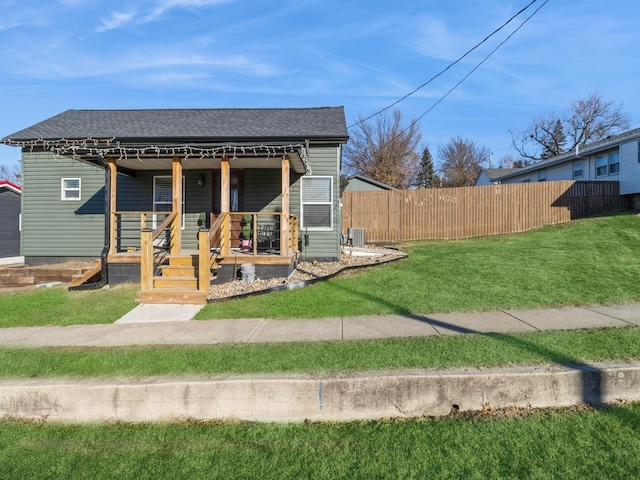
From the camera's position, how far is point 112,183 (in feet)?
28.9

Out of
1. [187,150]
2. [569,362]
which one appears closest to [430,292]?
[569,362]

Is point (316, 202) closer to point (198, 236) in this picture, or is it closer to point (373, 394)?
A: point (198, 236)

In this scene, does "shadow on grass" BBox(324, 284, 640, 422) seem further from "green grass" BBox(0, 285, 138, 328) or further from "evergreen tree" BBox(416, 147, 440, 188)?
"evergreen tree" BBox(416, 147, 440, 188)

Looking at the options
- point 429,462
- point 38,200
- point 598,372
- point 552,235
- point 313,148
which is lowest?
point 429,462

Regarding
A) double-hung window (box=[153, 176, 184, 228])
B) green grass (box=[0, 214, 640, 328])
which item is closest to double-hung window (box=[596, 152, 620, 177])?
green grass (box=[0, 214, 640, 328])

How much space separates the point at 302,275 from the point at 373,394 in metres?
5.67

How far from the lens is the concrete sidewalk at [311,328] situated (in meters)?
4.59

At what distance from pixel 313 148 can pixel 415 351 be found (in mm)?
7815

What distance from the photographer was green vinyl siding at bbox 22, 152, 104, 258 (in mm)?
11273

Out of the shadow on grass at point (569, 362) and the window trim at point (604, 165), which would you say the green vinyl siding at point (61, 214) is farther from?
the window trim at point (604, 165)

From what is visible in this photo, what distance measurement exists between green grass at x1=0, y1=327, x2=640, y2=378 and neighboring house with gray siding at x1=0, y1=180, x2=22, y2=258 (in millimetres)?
16448

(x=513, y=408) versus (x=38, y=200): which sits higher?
(x=38, y=200)

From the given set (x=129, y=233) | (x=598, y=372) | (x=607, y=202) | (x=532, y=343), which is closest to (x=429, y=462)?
(x=598, y=372)

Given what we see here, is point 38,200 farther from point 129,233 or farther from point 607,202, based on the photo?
point 607,202
